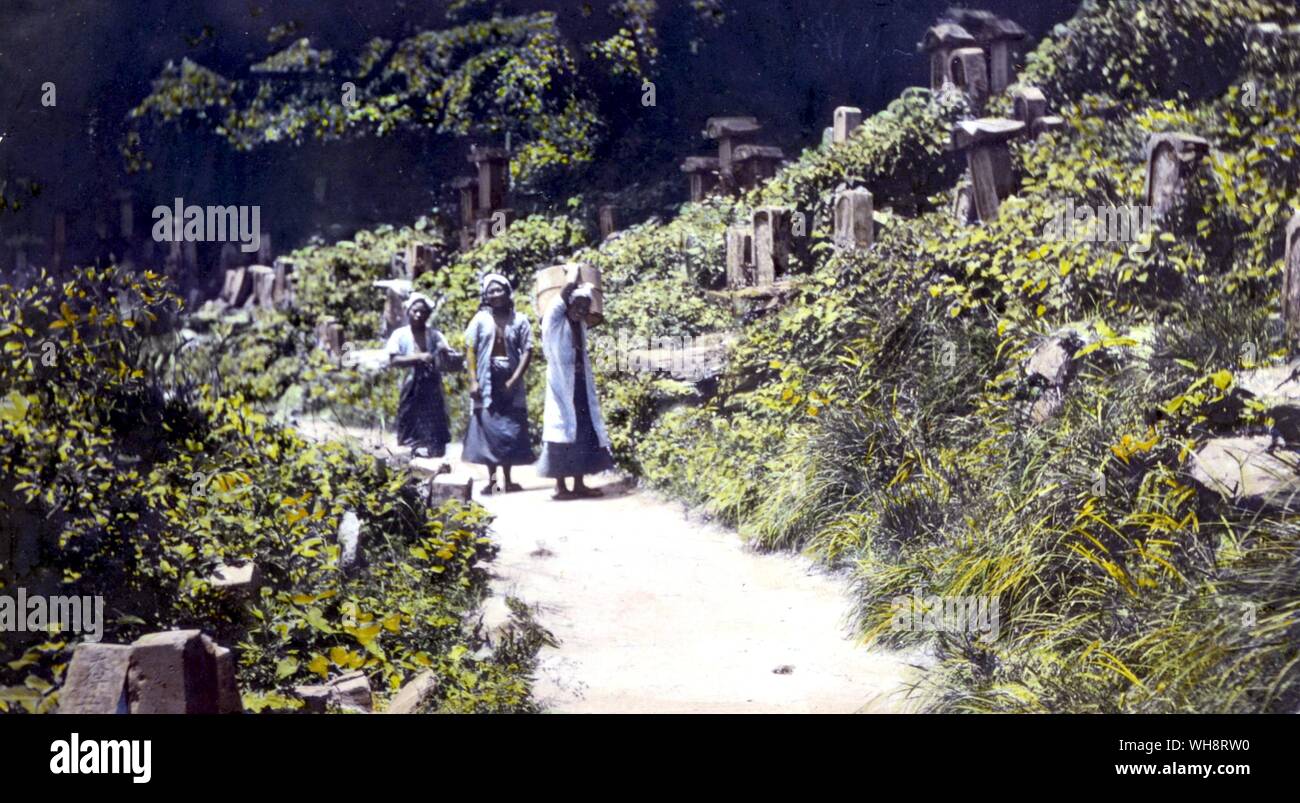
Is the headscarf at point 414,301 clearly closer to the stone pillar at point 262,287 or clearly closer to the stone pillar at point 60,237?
the stone pillar at point 262,287

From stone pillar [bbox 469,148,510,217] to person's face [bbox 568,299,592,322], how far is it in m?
0.47

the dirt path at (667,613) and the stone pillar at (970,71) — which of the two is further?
the stone pillar at (970,71)

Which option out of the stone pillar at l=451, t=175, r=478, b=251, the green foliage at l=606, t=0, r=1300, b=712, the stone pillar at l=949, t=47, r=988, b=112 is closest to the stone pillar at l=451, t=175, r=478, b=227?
the stone pillar at l=451, t=175, r=478, b=251

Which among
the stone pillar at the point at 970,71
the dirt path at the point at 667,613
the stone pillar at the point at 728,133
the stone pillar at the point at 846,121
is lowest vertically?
the dirt path at the point at 667,613

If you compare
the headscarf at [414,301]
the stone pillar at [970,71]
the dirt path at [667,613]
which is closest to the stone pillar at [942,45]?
the stone pillar at [970,71]

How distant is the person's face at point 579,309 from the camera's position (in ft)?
14.7

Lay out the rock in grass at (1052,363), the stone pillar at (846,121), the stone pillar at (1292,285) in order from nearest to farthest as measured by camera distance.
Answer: the stone pillar at (1292,285) < the rock in grass at (1052,363) < the stone pillar at (846,121)

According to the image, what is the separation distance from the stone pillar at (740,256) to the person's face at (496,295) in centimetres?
90

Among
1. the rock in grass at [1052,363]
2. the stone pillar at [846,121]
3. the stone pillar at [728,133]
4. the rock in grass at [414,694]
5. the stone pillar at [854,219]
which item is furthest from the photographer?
the stone pillar at [854,219]

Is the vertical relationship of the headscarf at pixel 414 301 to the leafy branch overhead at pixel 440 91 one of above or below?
below
